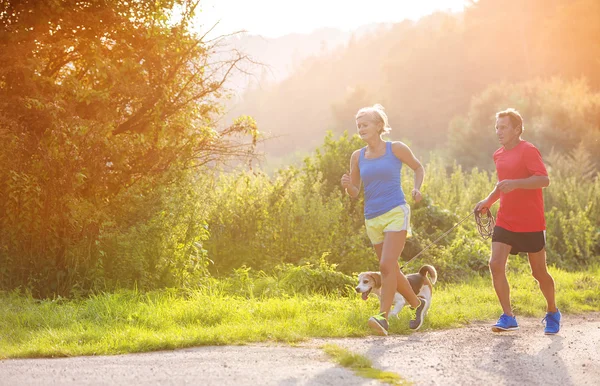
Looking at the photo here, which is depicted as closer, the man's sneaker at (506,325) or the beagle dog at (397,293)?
the man's sneaker at (506,325)

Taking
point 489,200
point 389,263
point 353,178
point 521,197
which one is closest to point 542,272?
point 521,197

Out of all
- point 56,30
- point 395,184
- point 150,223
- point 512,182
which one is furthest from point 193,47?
point 512,182

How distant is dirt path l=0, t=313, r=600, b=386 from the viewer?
5.25 metres

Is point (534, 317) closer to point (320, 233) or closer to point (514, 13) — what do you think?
point (320, 233)

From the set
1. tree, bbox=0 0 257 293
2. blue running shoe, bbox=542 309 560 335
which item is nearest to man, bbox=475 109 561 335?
blue running shoe, bbox=542 309 560 335

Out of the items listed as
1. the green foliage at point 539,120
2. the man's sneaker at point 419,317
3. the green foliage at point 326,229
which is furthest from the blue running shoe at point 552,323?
the green foliage at point 539,120

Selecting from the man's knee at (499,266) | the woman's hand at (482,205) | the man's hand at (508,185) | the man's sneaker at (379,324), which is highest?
the man's hand at (508,185)

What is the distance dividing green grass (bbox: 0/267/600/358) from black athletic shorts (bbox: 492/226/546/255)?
1.30 meters

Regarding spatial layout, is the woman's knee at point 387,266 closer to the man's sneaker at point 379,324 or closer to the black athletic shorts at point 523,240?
the man's sneaker at point 379,324

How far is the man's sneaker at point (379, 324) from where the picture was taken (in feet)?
23.4

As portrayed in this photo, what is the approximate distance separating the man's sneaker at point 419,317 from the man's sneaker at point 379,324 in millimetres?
488

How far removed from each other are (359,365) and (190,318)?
8.48ft

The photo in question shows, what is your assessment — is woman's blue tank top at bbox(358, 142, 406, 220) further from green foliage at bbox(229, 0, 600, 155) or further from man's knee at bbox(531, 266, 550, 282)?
green foliage at bbox(229, 0, 600, 155)

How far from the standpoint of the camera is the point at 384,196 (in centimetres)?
723
